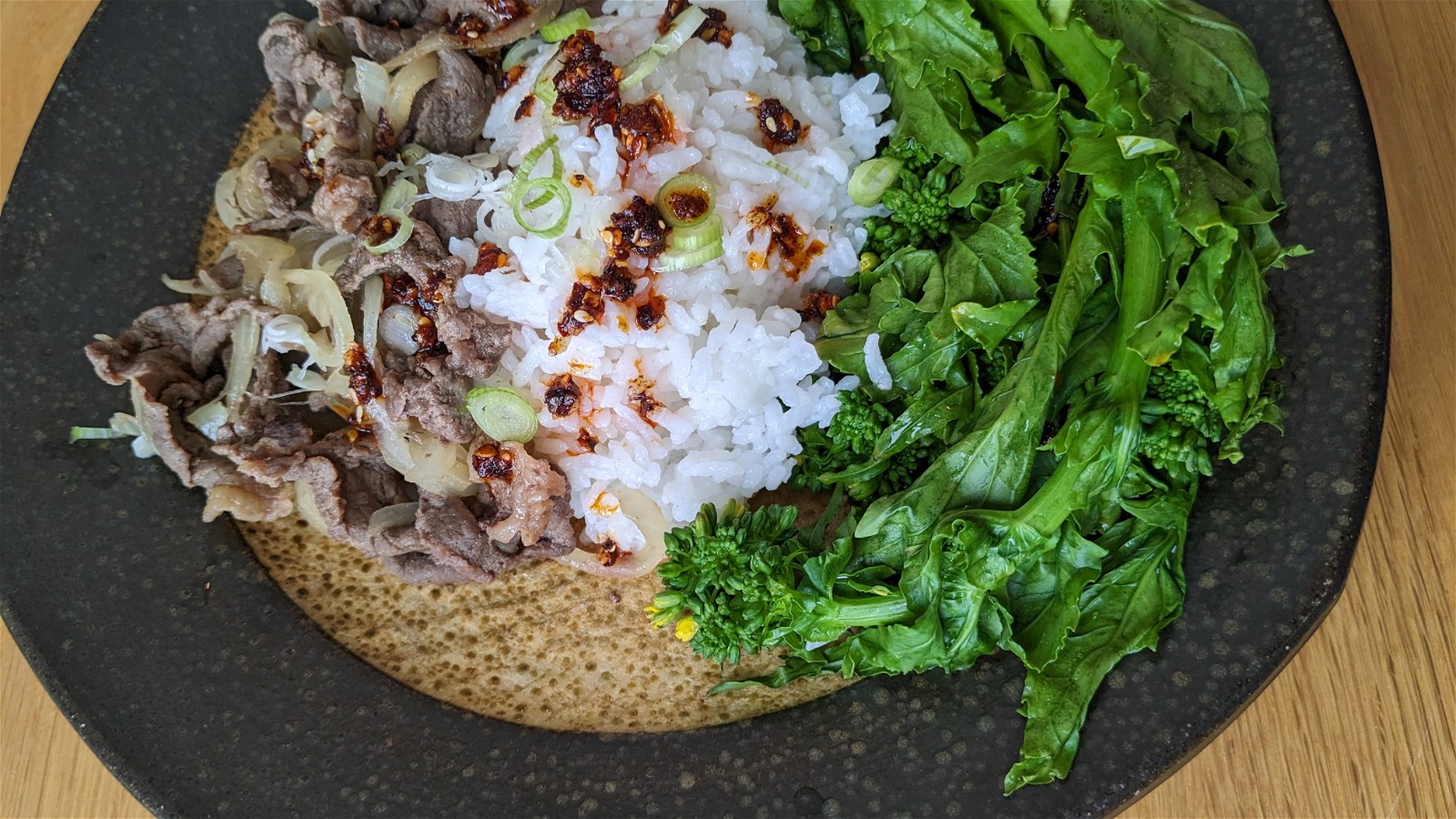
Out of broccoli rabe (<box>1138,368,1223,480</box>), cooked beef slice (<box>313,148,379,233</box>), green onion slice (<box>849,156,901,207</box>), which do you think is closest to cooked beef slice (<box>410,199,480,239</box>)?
cooked beef slice (<box>313,148,379,233</box>)

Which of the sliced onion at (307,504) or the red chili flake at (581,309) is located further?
the sliced onion at (307,504)

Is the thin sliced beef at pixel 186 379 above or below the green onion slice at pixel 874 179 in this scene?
below

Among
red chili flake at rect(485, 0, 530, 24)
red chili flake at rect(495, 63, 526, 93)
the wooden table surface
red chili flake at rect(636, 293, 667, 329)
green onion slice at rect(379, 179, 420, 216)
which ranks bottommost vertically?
the wooden table surface

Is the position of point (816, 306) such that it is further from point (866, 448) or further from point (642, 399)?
point (642, 399)

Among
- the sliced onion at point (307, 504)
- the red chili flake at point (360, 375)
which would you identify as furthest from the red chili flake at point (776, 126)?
the sliced onion at point (307, 504)

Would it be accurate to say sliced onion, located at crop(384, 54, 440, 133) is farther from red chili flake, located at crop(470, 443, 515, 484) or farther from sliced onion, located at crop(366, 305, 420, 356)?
red chili flake, located at crop(470, 443, 515, 484)

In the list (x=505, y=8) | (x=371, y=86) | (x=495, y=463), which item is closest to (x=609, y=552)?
(x=495, y=463)

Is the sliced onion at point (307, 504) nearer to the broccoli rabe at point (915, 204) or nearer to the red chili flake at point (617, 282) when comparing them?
the red chili flake at point (617, 282)
